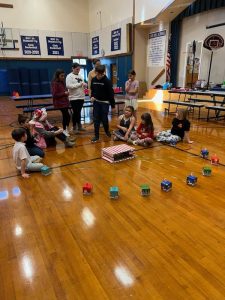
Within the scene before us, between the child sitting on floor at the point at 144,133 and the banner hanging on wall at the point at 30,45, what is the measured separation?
11602 millimetres

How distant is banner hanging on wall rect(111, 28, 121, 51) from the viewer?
12.1 metres

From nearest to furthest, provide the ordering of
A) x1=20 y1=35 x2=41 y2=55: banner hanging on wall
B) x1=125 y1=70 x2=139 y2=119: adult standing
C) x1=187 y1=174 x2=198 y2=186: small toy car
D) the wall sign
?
x1=187 y1=174 x2=198 y2=186: small toy car, x1=125 y1=70 x2=139 y2=119: adult standing, the wall sign, x1=20 y1=35 x2=41 y2=55: banner hanging on wall

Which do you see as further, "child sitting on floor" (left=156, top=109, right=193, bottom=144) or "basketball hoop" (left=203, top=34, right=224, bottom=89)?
"basketball hoop" (left=203, top=34, right=224, bottom=89)

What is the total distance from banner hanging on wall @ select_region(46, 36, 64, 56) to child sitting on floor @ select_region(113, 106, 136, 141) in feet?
37.5

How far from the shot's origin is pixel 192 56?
9.57 meters

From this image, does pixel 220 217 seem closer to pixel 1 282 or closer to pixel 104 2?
pixel 1 282

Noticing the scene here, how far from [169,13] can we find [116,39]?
3.54 metres

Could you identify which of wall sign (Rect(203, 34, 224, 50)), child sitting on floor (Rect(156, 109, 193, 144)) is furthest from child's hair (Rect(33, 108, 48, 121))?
wall sign (Rect(203, 34, 224, 50))

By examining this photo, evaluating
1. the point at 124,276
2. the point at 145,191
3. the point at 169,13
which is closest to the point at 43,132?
the point at 145,191

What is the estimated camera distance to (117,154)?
3.28m

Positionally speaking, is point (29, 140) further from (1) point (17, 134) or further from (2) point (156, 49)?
(2) point (156, 49)

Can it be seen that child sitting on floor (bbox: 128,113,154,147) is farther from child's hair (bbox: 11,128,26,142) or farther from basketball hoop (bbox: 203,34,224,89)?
basketball hoop (bbox: 203,34,224,89)

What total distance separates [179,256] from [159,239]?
200 millimetres

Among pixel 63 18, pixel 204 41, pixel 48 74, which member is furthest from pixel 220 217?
pixel 63 18
